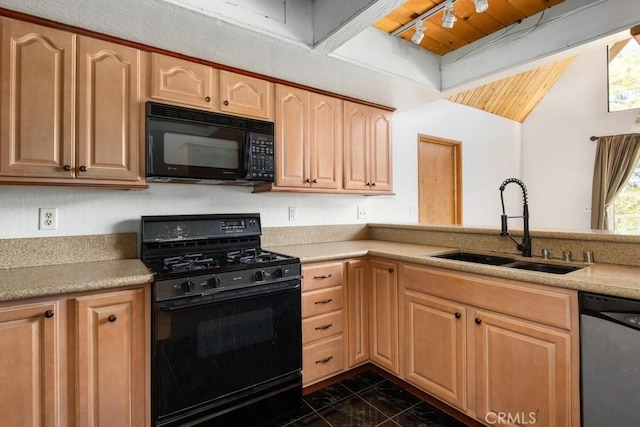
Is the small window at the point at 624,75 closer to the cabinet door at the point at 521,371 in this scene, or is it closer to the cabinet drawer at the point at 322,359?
the cabinet door at the point at 521,371

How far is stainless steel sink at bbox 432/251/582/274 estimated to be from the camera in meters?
1.81

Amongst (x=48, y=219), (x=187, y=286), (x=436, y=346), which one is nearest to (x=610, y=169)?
(x=436, y=346)

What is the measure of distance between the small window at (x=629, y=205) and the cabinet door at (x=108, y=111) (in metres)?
6.57

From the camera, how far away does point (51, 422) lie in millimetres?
1380

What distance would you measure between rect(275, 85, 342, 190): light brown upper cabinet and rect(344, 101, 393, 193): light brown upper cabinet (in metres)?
0.09

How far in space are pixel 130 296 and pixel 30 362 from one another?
1.38 feet

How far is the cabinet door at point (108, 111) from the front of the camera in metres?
1.70

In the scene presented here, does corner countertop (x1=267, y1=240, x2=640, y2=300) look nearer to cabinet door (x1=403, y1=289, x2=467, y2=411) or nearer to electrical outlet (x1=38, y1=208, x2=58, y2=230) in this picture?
cabinet door (x1=403, y1=289, x2=467, y2=411)

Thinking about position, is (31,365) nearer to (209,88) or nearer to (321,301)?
(321,301)

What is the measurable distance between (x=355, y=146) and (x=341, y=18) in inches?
44.2

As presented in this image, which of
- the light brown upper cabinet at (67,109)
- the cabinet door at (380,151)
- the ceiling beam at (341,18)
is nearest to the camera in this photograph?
the light brown upper cabinet at (67,109)

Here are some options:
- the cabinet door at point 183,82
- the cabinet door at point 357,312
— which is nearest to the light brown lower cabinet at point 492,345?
the cabinet door at point 357,312

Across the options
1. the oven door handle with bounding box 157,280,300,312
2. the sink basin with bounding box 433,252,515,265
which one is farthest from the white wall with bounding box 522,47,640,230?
the oven door handle with bounding box 157,280,300,312

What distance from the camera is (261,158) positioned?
2.22m
